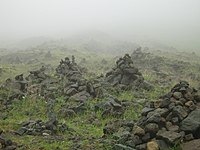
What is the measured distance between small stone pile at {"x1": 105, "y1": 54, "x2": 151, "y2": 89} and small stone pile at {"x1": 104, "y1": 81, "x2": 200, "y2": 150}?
10727mm

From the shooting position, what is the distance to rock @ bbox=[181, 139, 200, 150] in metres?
11.0

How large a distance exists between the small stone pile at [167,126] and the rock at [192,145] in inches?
11.2

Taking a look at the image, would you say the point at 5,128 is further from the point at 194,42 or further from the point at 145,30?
the point at 145,30

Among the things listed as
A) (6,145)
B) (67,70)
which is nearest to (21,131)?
(6,145)

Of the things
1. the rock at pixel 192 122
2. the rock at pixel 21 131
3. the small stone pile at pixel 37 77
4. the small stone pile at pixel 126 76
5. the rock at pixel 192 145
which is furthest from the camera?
the small stone pile at pixel 37 77

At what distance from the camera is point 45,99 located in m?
21.8

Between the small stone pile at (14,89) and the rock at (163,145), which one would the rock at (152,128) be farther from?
the small stone pile at (14,89)

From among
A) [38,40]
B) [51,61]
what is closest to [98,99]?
[51,61]

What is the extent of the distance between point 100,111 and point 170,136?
778 cm

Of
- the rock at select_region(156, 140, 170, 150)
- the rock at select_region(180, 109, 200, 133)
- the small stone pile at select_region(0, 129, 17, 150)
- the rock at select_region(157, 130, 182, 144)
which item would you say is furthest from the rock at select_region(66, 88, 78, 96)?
the rock at select_region(156, 140, 170, 150)

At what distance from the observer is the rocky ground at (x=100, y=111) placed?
12.4 metres

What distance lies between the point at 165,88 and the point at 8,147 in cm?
1509

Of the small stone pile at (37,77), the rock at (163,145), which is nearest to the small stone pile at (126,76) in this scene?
the small stone pile at (37,77)

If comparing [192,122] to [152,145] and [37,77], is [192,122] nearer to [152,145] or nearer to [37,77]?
[152,145]
